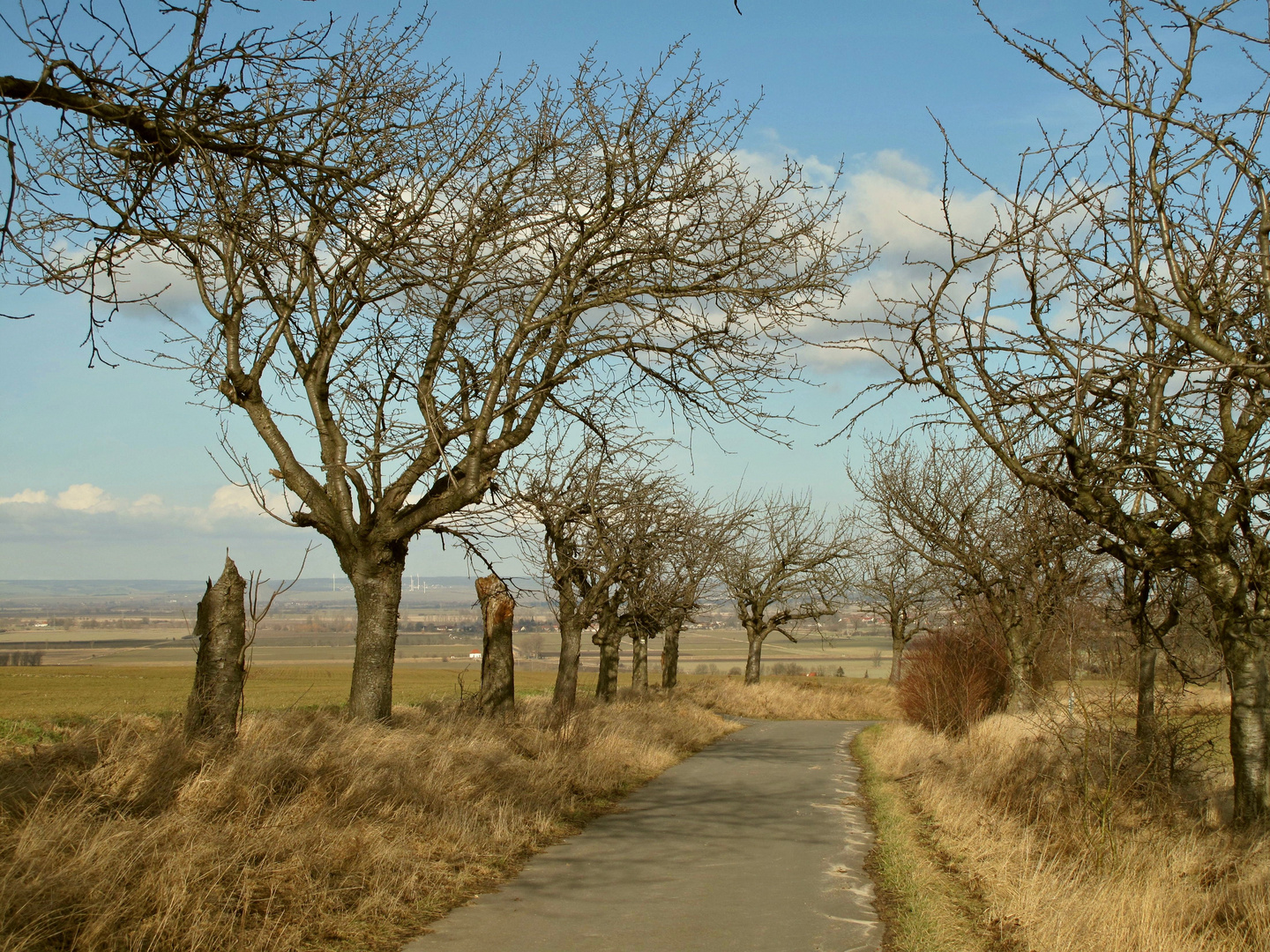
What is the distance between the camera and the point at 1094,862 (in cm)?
655

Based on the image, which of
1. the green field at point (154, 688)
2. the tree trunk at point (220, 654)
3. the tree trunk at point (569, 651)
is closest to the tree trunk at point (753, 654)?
the green field at point (154, 688)

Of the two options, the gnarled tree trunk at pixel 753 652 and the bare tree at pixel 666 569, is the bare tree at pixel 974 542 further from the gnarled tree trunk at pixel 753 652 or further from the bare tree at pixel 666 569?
the gnarled tree trunk at pixel 753 652

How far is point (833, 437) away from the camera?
7387 millimetres

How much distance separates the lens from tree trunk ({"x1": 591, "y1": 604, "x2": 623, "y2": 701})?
891 inches

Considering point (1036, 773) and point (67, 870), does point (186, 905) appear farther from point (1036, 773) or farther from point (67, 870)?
point (1036, 773)

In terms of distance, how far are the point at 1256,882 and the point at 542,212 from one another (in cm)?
899

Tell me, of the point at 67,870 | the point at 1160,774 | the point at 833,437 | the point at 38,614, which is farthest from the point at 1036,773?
the point at 38,614

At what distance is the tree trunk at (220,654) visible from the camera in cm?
791

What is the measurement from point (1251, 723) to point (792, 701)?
90.2ft

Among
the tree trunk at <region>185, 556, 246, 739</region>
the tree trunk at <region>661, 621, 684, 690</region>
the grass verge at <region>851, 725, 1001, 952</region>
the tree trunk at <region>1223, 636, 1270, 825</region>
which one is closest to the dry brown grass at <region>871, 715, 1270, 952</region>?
the grass verge at <region>851, 725, 1001, 952</region>

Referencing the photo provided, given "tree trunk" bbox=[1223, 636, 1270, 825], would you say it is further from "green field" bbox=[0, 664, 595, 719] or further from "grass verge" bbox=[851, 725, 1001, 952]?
"green field" bbox=[0, 664, 595, 719]

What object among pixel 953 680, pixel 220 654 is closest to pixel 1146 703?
pixel 953 680

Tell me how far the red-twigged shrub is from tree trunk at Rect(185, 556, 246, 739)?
1245cm

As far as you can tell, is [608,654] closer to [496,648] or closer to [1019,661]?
[496,648]
